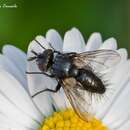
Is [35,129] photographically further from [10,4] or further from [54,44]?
[10,4]

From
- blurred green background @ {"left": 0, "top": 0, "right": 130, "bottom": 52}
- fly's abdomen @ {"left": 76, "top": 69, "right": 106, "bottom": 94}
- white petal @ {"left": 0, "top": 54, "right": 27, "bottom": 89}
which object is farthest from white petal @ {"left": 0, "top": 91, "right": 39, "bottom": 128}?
blurred green background @ {"left": 0, "top": 0, "right": 130, "bottom": 52}

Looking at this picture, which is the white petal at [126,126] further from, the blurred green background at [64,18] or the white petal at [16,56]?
the blurred green background at [64,18]

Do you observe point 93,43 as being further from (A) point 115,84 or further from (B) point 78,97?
(B) point 78,97

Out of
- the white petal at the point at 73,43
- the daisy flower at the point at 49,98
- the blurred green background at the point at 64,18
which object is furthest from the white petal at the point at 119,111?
the blurred green background at the point at 64,18

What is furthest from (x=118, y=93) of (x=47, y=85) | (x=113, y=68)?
(x=47, y=85)

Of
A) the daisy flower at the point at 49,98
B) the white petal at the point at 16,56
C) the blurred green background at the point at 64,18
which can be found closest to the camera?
the daisy flower at the point at 49,98

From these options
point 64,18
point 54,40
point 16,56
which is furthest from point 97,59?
point 64,18
